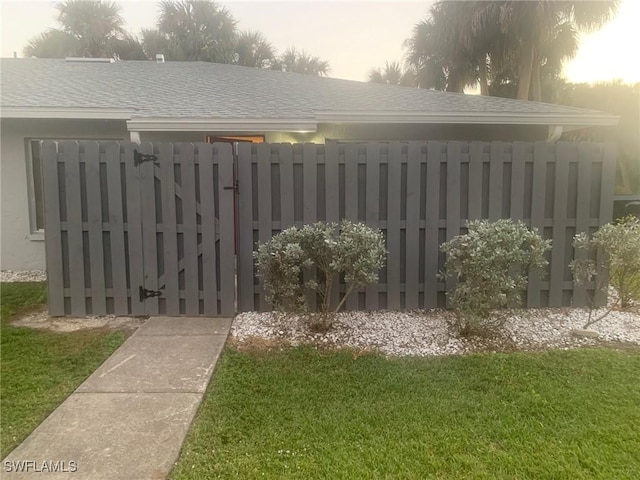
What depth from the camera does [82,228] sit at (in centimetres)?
472

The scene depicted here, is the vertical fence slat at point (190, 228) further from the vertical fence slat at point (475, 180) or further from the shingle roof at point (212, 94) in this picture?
the vertical fence slat at point (475, 180)

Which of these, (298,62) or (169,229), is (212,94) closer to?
(169,229)

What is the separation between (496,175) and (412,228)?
1.15m

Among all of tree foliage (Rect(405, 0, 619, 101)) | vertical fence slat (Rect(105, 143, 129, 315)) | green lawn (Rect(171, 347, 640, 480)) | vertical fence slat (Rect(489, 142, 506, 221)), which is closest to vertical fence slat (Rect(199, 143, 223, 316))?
vertical fence slat (Rect(105, 143, 129, 315))

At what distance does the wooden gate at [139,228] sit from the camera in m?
4.64

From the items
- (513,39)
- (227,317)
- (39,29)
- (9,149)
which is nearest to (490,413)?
(227,317)

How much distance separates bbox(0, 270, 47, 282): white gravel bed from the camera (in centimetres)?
654

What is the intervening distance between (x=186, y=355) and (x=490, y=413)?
2.52m

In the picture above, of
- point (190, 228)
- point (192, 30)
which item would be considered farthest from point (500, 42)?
point (190, 228)

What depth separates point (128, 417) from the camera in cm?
275

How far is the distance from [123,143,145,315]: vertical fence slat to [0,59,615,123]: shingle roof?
6.75 feet

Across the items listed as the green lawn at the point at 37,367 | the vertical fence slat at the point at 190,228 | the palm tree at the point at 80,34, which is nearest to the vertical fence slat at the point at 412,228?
the vertical fence slat at the point at 190,228

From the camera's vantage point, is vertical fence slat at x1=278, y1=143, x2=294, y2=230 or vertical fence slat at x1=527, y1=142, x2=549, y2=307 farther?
vertical fence slat at x1=527, y1=142, x2=549, y2=307

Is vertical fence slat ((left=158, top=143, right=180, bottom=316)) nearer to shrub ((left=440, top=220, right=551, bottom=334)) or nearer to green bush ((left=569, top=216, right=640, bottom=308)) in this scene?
shrub ((left=440, top=220, right=551, bottom=334))
